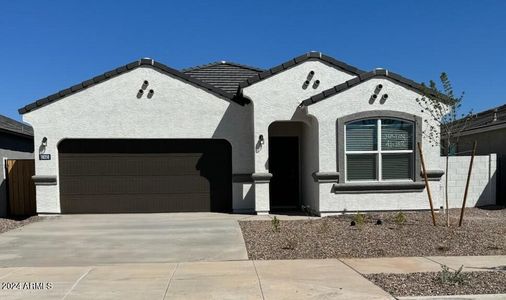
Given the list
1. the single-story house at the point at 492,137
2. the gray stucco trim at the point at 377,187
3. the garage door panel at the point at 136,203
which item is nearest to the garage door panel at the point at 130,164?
the garage door panel at the point at 136,203

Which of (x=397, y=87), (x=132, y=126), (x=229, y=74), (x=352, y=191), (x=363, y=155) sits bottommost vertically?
(x=352, y=191)

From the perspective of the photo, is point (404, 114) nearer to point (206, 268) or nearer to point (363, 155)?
point (363, 155)

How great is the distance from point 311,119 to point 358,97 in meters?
1.60

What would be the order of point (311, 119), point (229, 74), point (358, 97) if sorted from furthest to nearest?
point (229, 74) < point (311, 119) < point (358, 97)

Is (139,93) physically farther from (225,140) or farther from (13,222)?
(13,222)

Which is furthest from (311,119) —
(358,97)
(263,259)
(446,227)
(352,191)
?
(263,259)

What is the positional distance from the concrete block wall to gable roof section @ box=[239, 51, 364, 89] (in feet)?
15.1

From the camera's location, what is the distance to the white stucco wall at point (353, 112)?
1253 centimetres

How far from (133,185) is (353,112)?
7.38 meters

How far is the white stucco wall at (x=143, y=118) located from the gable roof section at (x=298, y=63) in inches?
48.5

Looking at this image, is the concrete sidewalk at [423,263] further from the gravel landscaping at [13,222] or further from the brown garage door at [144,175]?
the gravel landscaping at [13,222]

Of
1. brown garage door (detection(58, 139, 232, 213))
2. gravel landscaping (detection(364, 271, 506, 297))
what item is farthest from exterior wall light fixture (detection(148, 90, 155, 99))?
gravel landscaping (detection(364, 271, 506, 297))

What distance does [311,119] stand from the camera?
13.4m

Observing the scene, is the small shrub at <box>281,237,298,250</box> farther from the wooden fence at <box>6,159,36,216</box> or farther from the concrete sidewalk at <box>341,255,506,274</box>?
the wooden fence at <box>6,159,36,216</box>
